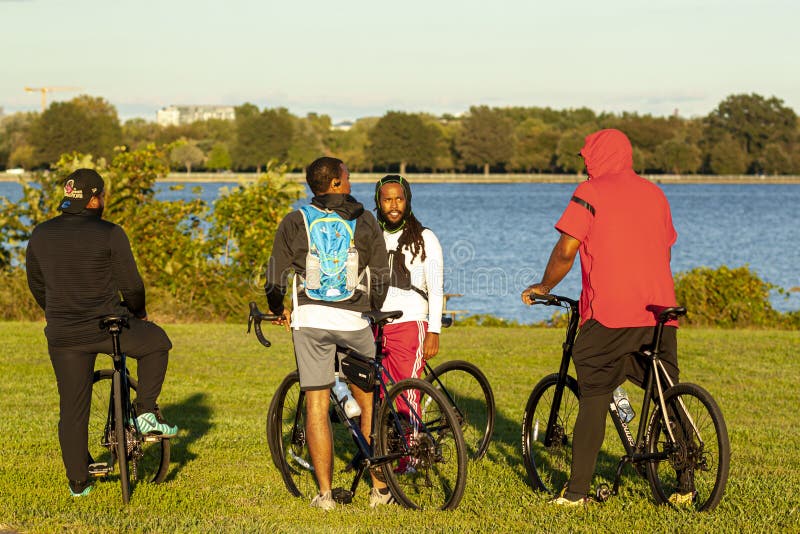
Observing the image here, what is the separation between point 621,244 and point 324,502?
2.25 meters

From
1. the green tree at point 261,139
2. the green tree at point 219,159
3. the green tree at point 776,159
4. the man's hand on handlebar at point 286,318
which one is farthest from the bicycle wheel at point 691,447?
the green tree at point 776,159

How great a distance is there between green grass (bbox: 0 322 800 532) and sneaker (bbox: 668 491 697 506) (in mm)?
95

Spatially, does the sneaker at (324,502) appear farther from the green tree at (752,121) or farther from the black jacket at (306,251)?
the green tree at (752,121)

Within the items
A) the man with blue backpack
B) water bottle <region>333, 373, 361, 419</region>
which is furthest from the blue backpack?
water bottle <region>333, 373, 361, 419</region>

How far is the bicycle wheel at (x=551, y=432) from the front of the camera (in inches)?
257

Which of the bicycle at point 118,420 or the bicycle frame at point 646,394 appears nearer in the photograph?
the bicycle frame at point 646,394

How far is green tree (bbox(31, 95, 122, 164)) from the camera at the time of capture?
144375 mm

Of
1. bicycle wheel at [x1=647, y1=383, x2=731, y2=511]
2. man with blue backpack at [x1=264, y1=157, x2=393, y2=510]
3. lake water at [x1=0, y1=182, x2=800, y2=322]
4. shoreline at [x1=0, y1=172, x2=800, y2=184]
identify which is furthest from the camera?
shoreline at [x1=0, y1=172, x2=800, y2=184]

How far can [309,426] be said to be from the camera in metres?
6.15

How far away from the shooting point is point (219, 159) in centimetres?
16588

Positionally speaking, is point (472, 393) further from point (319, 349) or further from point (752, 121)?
point (752, 121)

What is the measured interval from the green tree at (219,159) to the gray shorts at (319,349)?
162820 millimetres

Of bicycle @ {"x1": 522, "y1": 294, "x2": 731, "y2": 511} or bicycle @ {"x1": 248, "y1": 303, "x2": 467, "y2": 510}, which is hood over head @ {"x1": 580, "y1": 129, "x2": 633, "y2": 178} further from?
bicycle @ {"x1": 248, "y1": 303, "x2": 467, "y2": 510}

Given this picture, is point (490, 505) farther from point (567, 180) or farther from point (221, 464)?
point (567, 180)
